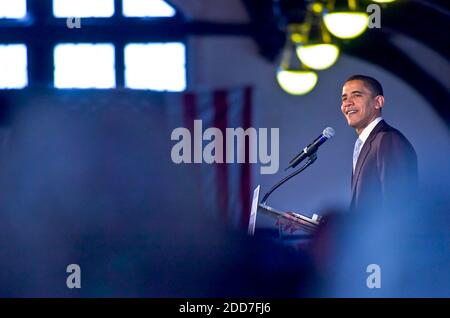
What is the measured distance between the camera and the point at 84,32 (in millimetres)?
3463

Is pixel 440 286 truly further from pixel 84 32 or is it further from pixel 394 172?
pixel 84 32

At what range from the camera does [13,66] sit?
3475 millimetres

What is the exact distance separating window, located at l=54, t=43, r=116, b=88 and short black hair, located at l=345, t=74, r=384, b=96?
0.76 m

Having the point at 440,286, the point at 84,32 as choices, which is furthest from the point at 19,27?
the point at 440,286

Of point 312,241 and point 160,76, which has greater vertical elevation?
point 160,76

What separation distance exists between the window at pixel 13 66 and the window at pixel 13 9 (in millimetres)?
97

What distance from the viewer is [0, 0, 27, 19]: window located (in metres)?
3.47

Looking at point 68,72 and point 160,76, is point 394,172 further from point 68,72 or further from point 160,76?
point 68,72

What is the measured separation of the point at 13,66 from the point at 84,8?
0.97 feet

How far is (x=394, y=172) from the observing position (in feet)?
11.1

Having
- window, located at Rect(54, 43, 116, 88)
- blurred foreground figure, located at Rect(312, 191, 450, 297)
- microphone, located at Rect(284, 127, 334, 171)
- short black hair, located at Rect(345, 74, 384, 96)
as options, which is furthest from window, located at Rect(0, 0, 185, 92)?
blurred foreground figure, located at Rect(312, 191, 450, 297)

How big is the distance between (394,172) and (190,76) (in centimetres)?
71
